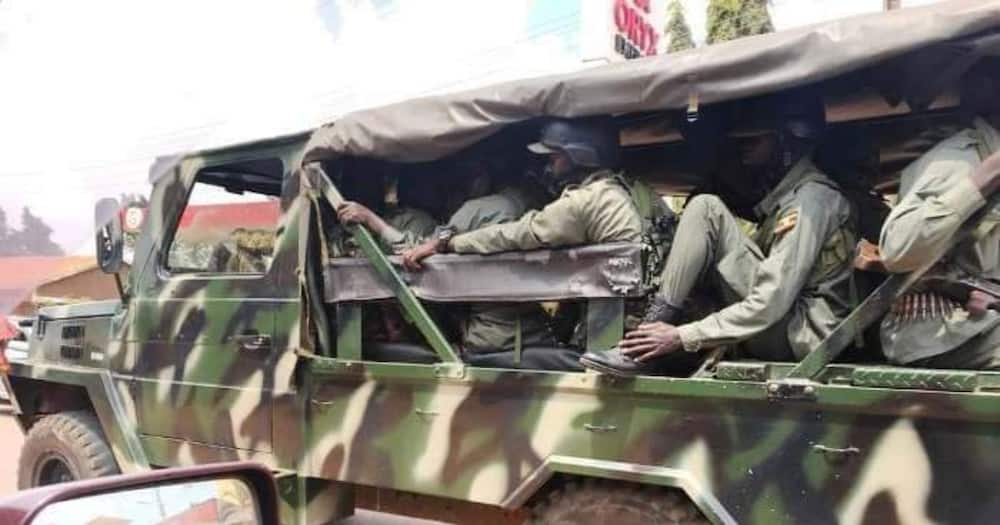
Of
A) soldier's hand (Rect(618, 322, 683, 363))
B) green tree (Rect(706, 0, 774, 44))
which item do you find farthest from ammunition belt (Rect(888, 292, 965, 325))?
green tree (Rect(706, 0, 774, 44))

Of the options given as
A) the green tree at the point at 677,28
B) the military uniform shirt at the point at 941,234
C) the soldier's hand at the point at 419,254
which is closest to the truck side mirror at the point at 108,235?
the soldier's hand at the point at 419,254

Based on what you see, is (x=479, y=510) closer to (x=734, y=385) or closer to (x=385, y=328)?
(x=385, y=328)

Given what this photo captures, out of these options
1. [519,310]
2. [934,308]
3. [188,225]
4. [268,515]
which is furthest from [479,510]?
[188,225]

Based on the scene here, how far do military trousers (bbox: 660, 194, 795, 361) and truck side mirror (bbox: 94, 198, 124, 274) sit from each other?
2.86m

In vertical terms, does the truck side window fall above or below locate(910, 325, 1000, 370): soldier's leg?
above

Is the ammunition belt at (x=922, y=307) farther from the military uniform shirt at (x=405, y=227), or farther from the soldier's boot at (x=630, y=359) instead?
the military uniform shirt at (x=405, y=227)

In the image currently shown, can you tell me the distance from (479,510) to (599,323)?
3.20 ft

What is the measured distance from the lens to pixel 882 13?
Result: 98.1 inches

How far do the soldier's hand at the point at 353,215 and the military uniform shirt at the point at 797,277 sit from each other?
4.29 ft

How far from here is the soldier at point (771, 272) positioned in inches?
106

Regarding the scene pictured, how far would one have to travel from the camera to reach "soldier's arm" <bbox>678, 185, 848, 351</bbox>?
8.75ft

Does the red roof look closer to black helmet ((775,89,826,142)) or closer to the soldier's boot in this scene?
the soldier's boot

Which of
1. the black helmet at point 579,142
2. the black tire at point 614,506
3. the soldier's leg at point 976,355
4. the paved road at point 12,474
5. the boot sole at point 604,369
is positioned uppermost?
the black helmet at point 579,142

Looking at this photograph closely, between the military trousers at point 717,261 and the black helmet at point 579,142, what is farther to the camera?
the black helmet at point 579,142
